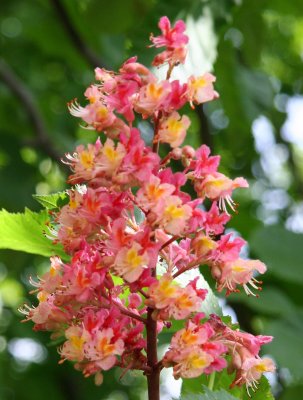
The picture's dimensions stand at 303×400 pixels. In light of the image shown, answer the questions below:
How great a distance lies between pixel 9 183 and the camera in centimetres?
459

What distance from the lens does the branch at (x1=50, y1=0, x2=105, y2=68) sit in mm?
4145

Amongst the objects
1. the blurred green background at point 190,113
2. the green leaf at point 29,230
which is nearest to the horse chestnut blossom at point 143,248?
the green leaf at point 29,230

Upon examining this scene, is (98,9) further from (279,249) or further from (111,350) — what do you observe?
(111,350)

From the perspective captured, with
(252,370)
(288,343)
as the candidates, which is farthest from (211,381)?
(288,343)

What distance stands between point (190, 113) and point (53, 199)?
190 centimetres

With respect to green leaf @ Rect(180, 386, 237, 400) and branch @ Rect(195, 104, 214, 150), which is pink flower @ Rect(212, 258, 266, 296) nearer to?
green leaf @ Rect(180, 386, 237, 400)

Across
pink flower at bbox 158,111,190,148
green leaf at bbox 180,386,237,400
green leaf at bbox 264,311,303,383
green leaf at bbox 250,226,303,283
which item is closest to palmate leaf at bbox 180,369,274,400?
green leaf at bbox 180,386,237,400

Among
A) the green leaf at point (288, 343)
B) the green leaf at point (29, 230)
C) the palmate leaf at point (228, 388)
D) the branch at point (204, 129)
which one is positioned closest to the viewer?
the palmate leaf at point (228, 388)

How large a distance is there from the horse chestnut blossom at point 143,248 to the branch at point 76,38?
9.29 ft

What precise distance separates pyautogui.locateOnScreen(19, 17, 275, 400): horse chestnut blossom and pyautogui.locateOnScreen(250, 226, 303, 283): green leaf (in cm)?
190

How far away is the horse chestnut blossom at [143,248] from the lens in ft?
4.24

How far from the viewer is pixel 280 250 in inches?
134

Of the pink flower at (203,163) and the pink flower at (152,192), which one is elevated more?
the pink flower at (203,163)

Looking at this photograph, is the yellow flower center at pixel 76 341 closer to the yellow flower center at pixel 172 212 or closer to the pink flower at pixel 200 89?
the yellow flower center at pixel 172 212
